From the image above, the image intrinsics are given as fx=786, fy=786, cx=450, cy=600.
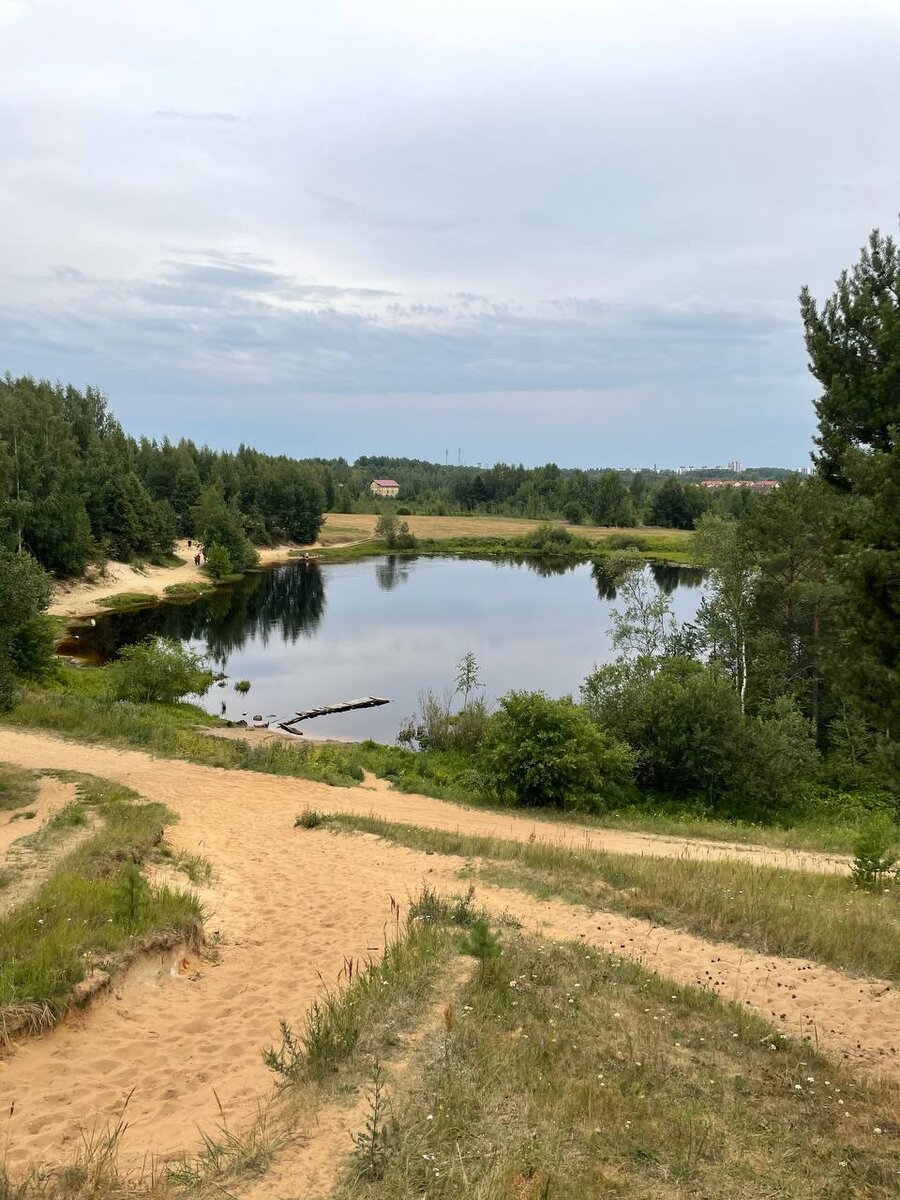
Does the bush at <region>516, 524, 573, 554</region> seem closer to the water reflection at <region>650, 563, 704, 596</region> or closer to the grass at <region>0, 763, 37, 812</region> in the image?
the water reflection at <region>650, 563, 704, 596</region>

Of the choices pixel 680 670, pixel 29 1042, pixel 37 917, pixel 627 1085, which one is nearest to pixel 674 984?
pixel 627 1085

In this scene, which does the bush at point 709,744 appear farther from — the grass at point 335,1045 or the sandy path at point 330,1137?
the sandy path at point 330,1137

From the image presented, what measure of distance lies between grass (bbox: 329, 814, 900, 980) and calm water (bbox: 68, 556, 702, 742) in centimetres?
1759

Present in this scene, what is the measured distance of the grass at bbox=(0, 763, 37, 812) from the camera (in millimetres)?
13257

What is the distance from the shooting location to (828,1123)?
498 cm

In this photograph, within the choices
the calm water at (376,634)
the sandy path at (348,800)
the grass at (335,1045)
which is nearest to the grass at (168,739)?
the sandy path at (348,800)

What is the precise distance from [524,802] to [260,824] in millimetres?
7658

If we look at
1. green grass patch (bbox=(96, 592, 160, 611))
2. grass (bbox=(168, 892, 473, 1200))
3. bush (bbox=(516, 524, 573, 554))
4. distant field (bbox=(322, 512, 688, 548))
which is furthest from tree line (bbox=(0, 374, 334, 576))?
bush (bbox=(516, 524, 573, 554))

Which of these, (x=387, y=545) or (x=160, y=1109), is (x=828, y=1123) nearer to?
(x=160, y=1109)

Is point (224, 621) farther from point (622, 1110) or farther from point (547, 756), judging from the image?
point (622, 1110)

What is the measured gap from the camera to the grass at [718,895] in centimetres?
821

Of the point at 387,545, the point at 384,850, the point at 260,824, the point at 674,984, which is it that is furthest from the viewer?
the point at 387,545

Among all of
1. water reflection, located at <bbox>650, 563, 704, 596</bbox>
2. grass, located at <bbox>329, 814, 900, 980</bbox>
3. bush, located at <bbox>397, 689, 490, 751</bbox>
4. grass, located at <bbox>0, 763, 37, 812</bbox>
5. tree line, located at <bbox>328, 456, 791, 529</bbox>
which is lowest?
bush, located at <bbox>397, 689, 490, 751</bbox>

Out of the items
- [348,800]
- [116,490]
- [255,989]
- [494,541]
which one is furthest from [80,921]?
[494,541]
